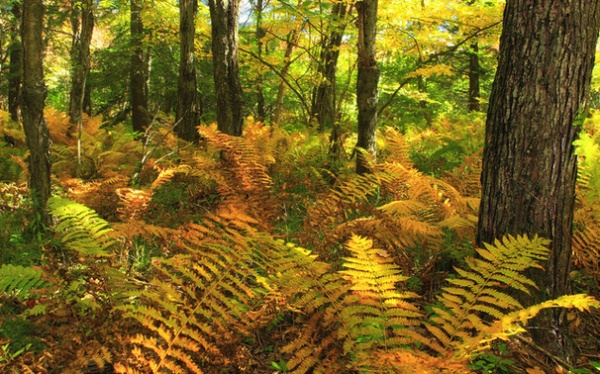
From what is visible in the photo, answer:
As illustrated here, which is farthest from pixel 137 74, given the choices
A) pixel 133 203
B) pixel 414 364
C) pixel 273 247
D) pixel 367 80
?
pixel 414 364

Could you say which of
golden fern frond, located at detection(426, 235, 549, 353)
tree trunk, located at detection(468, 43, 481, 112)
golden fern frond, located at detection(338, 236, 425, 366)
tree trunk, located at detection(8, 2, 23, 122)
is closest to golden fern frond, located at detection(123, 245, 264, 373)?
golden fern frond, located at detection(338, 236, 425, 366)

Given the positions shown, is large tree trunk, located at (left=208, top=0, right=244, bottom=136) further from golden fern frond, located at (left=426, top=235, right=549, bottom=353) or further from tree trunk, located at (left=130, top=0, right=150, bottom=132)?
tree trunk, located at (left=130, top=0, right=150, bottom=132)

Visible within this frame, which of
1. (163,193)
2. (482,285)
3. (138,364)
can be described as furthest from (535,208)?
(163,193)

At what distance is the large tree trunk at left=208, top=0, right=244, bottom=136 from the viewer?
4.81m

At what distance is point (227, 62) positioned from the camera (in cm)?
495

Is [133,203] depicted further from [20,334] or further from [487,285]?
[487,285]

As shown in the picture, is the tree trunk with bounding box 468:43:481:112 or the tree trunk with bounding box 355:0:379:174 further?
the tree trunk with bounding box 468:43:481:112

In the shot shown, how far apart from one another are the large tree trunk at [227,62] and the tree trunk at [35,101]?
1.98m

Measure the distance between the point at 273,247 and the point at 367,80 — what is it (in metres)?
2.86

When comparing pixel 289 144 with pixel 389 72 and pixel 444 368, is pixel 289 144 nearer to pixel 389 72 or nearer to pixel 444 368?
pixel 444 368

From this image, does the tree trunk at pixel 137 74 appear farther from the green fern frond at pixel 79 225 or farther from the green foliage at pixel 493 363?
the green foliage at pixel 493 363

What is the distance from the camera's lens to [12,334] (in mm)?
2236

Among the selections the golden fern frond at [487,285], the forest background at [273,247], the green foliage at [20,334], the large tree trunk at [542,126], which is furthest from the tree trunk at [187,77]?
the golden fern frond at [487,285]

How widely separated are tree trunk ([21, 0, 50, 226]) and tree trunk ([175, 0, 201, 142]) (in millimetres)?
2252
